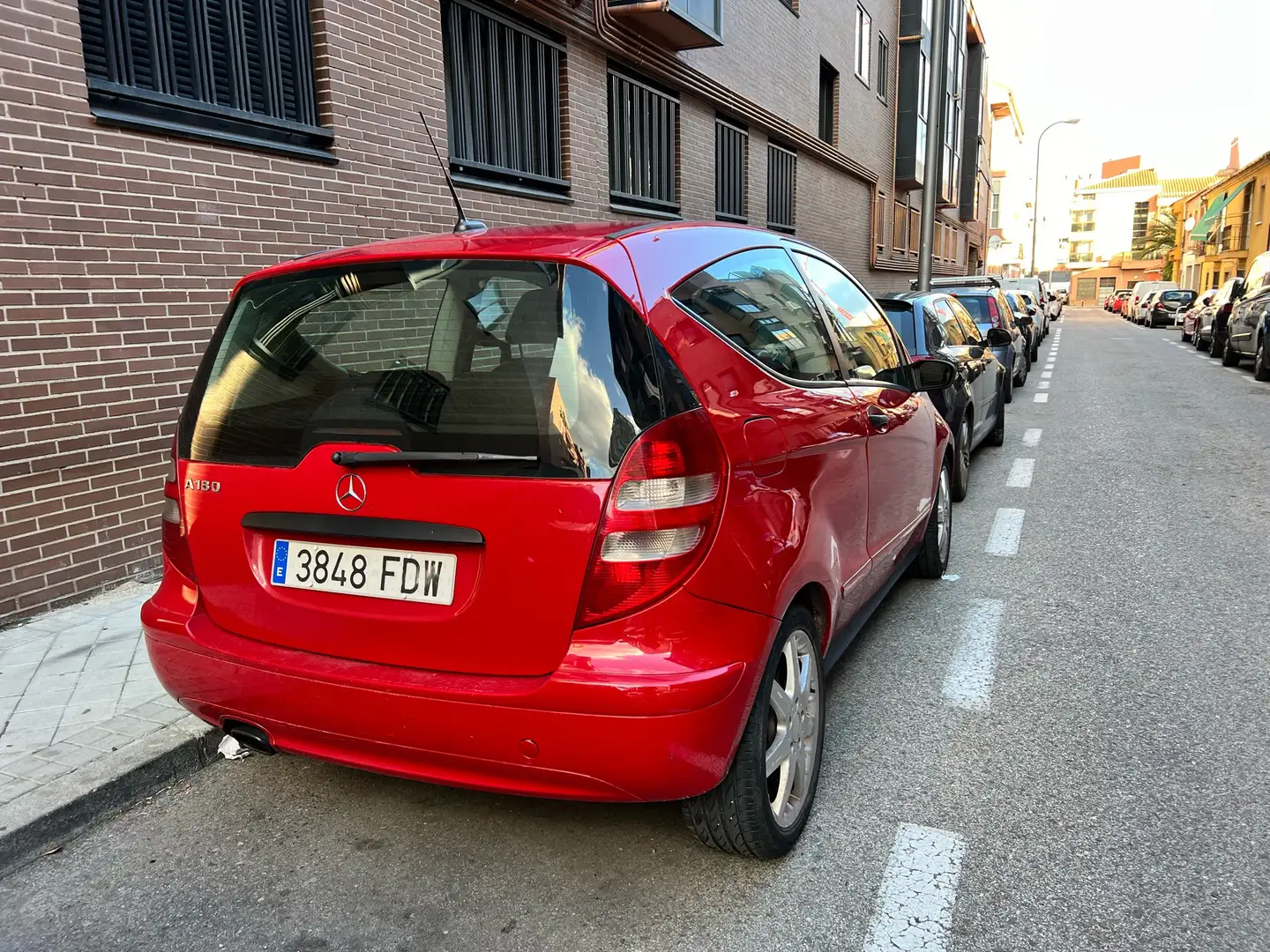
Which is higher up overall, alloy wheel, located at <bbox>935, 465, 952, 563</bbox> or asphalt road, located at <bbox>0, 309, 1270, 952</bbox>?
alloy wheel, located at <bbox>935, 465, 952, 563</bbox>

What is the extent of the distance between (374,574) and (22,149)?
141 inches

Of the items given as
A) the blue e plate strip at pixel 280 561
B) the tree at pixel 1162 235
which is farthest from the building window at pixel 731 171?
the tree at pixel 1162 235

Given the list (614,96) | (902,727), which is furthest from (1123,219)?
(902,727)

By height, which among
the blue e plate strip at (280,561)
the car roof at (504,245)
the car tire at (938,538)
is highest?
the car roof at (504,245)

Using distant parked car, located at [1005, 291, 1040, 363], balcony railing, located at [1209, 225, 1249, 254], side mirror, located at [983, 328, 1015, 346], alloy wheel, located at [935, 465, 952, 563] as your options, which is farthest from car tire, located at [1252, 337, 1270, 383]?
balcony railing, located at [1209, 225, 1249, 254]

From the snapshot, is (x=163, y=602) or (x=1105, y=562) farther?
(x=1105, y=562)

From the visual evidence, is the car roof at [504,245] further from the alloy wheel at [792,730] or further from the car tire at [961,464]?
the car tire at [961,464]

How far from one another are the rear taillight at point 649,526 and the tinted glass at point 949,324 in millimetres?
5882

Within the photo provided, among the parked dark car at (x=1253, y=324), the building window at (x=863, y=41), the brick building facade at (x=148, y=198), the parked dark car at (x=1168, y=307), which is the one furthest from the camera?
the parked dark car at (x=1168, y=307)

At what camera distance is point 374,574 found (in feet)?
7.42

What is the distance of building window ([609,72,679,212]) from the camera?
1031 centimetres

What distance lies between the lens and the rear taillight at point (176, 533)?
2.58 metres

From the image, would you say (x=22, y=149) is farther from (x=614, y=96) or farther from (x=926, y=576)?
(x=614, y=96)

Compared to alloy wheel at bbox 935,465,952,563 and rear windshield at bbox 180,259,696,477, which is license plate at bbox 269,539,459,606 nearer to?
rear windshield at bbox 180,259,696,477
